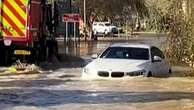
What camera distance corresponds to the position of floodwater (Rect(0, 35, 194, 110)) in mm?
12984

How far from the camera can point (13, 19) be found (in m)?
22.4

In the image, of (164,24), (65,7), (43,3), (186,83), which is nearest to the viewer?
(186,83)

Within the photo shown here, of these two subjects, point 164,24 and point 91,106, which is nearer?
point 91,106

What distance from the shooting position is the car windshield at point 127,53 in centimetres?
1934

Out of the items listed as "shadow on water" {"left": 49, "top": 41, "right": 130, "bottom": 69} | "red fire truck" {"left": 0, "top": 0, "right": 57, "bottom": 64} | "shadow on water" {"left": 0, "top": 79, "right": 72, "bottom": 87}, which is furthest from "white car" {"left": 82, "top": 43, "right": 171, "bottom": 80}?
"shadow on water" {"left": 49, "top": 41, "right": 130, "bottom": 69}

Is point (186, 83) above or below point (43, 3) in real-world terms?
below

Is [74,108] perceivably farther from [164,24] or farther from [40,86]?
[164,24]

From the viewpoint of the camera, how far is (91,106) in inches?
507

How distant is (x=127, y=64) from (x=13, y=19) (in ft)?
Result: 18.8

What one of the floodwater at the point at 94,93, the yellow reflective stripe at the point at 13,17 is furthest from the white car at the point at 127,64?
the yellow reflective stripe at the point at 13,17

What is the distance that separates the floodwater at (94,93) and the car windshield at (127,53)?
1089mm

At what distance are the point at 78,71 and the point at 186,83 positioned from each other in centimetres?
567

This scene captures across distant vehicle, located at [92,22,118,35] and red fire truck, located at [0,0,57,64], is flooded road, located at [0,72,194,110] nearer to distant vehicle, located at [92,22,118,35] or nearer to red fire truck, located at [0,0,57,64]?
red fire truck, located at [0,0,57,64]

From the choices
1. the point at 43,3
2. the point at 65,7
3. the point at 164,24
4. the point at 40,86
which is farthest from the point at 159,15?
the point at 65,7
